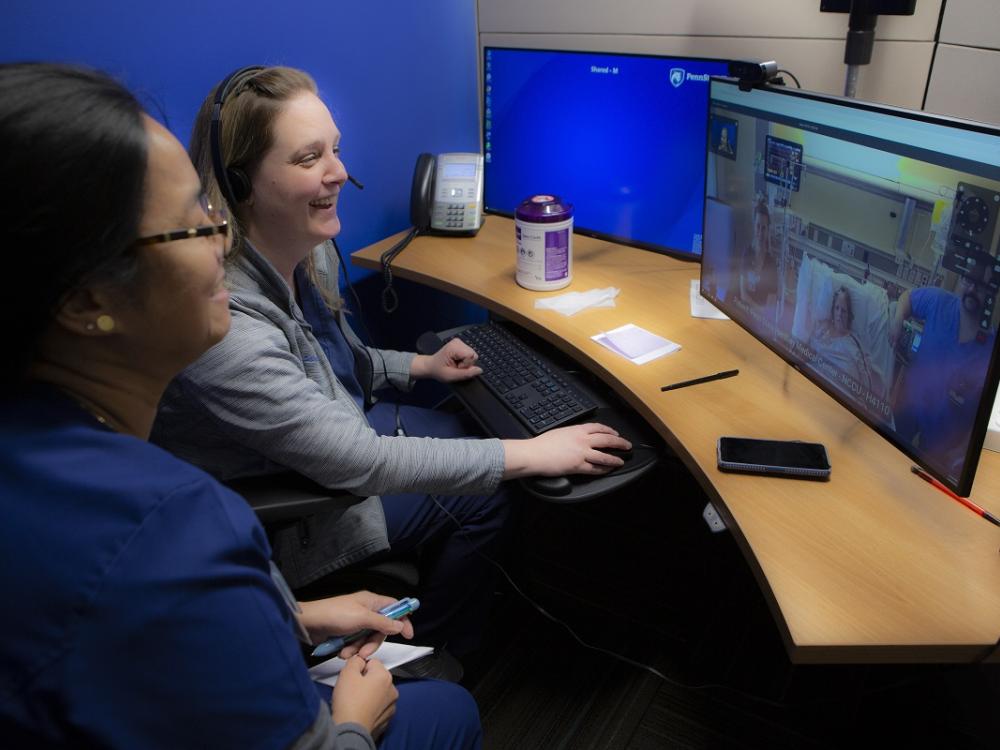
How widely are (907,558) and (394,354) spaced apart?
113 centimetres

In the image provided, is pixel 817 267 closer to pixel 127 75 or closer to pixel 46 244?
pixel 46 244

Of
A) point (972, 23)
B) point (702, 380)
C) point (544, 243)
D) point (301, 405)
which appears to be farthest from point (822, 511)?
point (972, 23)

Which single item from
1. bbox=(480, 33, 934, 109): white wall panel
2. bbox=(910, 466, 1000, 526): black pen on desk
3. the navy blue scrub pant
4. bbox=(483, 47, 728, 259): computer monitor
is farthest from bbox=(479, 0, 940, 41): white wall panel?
the navy blue scrub pant

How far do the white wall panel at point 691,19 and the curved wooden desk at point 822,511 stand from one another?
2.16 ft

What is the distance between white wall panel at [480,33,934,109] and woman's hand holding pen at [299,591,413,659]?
55.4 inches

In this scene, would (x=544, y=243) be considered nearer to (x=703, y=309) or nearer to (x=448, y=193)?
(x=703, y=309)

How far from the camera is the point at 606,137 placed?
5.96 feet

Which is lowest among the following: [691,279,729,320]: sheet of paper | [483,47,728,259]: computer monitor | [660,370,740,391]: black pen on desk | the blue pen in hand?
the blue pen in hand

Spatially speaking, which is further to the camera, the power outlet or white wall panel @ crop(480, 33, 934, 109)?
white wall panel @ crop(480, 33, 934, 109)

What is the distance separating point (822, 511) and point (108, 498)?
853mm

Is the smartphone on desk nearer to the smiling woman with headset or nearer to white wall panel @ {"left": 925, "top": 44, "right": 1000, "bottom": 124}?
the smiling woman with headset

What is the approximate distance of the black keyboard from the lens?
4.38 ft

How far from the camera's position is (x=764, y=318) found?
127cm

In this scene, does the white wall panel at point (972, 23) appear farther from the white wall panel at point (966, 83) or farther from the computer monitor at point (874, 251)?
the computer monitor at point (874, 251)
